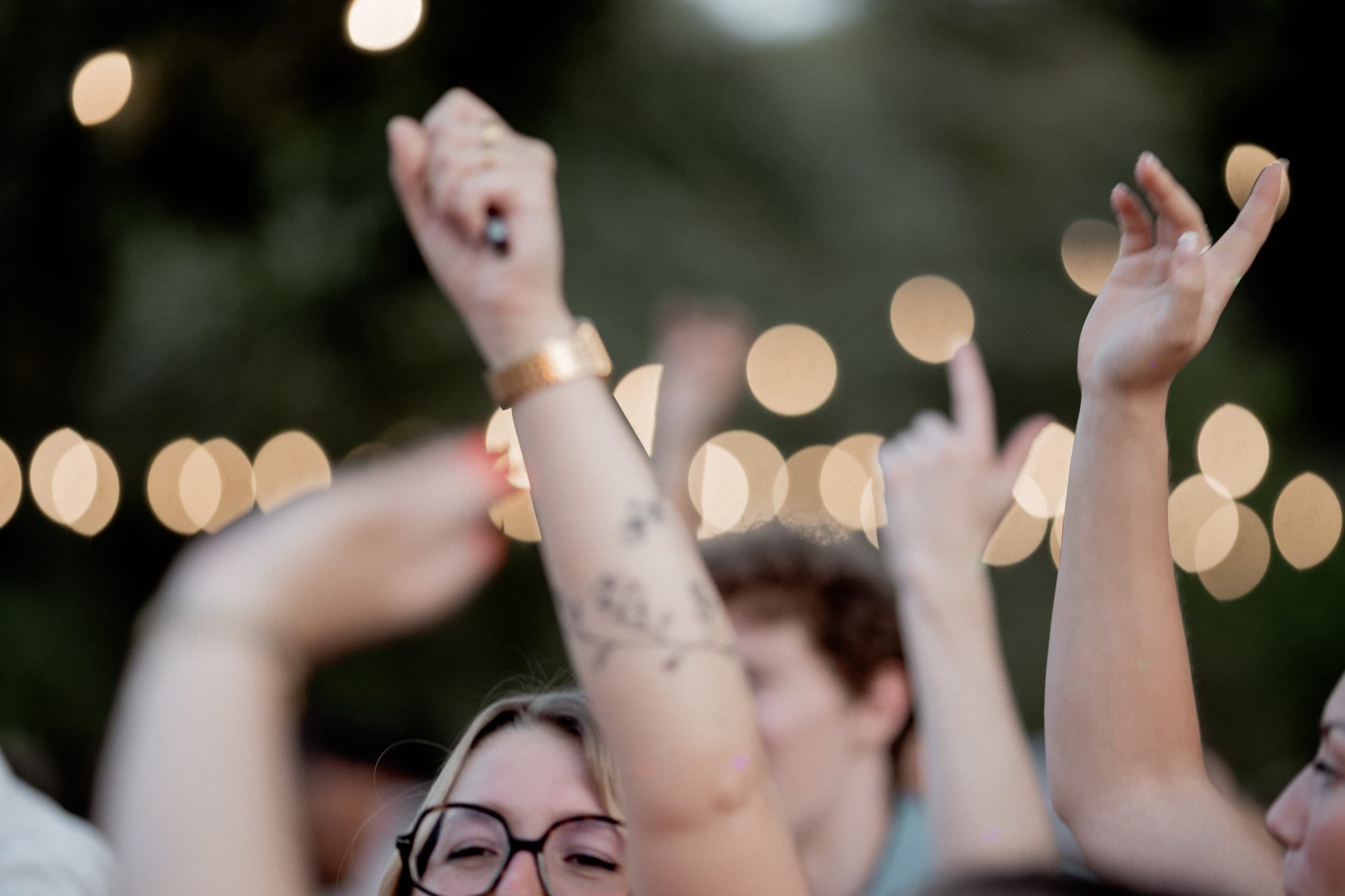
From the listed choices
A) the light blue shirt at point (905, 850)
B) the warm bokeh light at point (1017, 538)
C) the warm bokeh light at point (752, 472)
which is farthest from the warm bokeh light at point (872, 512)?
the light blue shirt at point (905, 850)

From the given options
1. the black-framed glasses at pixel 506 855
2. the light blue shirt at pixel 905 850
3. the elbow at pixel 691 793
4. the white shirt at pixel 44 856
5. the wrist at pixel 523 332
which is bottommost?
the light blue shirt at pixel 905 850

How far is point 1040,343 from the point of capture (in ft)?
14.6

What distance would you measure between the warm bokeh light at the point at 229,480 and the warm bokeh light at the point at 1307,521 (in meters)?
3.92

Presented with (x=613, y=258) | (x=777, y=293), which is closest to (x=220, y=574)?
(x=613, y=258)

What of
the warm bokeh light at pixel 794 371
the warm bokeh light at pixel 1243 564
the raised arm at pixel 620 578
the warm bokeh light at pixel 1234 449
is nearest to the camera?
the raised arm at pixel 620 578

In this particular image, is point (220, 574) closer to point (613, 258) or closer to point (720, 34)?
point (613, 258)

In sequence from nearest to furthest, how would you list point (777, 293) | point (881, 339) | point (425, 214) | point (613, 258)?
point (425, 214) → point (613, 258) → point (777, 293) → point (881, 339)

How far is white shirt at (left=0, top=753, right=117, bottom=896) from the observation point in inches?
53.4

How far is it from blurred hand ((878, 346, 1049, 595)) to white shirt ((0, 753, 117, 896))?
96 centimetres

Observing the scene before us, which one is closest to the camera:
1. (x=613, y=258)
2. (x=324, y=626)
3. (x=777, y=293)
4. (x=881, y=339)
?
(x=324, y=626)

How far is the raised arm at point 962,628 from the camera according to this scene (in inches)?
48.9

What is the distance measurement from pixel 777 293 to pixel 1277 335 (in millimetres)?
1961

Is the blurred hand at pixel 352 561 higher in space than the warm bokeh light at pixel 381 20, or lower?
lower

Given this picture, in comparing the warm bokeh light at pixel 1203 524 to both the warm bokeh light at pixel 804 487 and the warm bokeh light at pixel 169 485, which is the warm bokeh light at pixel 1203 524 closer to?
the warm bokeh light at pixel 804 487
